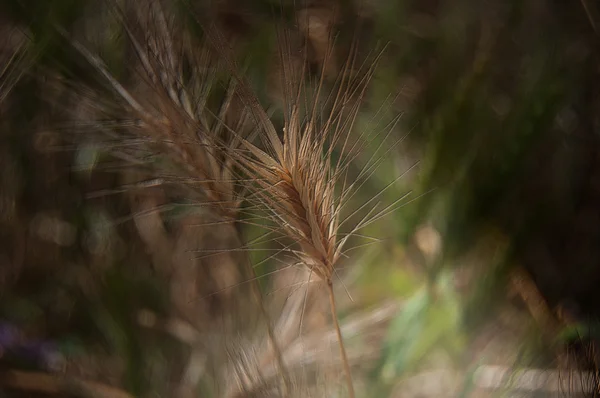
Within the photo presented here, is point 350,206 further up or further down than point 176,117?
further down

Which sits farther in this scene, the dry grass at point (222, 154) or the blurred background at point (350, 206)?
the blurred background at point (350, 206)

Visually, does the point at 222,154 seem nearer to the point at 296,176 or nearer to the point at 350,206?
the point at 296,176

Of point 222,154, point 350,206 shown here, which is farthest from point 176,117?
point 350,206

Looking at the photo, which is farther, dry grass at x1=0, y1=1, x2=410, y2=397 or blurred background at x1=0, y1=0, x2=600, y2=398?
blurred background at x1=0, y1=0, x2=600, y2=398

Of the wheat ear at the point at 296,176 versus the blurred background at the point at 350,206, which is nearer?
the wheat ear at the point at 296,176

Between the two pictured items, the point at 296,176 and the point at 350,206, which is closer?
the point at 296,176

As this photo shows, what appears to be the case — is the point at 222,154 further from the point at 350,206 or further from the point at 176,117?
the point at 350,206

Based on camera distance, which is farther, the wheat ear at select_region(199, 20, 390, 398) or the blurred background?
the blurred background

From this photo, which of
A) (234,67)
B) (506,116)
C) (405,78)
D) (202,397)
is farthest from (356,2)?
(202,397)
